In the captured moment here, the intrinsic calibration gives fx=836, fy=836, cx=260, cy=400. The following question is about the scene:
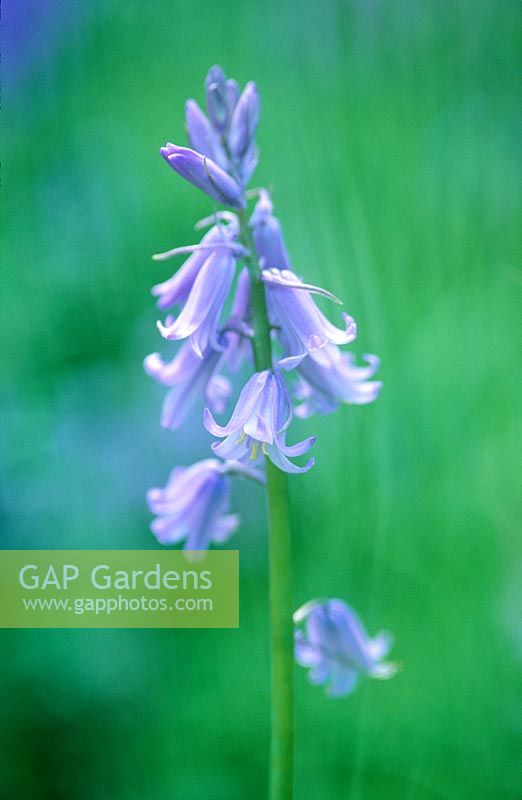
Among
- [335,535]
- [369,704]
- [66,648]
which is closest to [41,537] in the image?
[66,648]

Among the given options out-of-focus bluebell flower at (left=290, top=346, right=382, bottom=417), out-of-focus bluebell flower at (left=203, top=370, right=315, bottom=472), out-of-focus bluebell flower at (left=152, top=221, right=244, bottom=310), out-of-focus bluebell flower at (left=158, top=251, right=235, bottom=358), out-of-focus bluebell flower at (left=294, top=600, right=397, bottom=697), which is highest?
out-of-focus bluebell flower at (left=152, top=221, right=244, bottom=310)

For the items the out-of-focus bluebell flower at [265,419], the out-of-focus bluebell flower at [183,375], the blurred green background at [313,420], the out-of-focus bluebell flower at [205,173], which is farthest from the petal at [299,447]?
the blurred green background at [313,420]

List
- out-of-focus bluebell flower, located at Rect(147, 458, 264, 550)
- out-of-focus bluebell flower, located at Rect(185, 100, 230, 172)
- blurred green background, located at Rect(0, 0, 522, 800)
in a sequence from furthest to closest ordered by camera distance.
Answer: blurred green background, located at Rect(0, 0, 522, 800)
out-of-focus bluebell flower, located at Rect(147, 458, 264, 550)
out-of-focus bluebell flower, located at Rect(185, 100, 230, 172)

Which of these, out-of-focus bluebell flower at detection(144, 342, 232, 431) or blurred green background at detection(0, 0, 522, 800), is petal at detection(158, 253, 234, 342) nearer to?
out-of-focus bluebell flower at detection(144, 342, 232, 431)

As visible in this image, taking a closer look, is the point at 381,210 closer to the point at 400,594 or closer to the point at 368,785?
the point at 400,594

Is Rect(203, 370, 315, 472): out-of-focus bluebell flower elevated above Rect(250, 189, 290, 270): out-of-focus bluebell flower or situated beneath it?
situated beneath

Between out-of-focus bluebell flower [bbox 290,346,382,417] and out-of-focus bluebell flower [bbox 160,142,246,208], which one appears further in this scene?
out-of-focus bluebell flower [bbox 290,346,382,417]

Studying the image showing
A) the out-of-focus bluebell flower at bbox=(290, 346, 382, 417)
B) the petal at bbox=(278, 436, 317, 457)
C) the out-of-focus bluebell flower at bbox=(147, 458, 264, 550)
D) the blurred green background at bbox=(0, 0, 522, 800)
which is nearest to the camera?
the petal at bbox=(278, 436, 317, 457)

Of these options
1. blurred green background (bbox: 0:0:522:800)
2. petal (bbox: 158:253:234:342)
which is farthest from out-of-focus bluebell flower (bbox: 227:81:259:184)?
blurred green background (bbox: 0:0:522:800)
